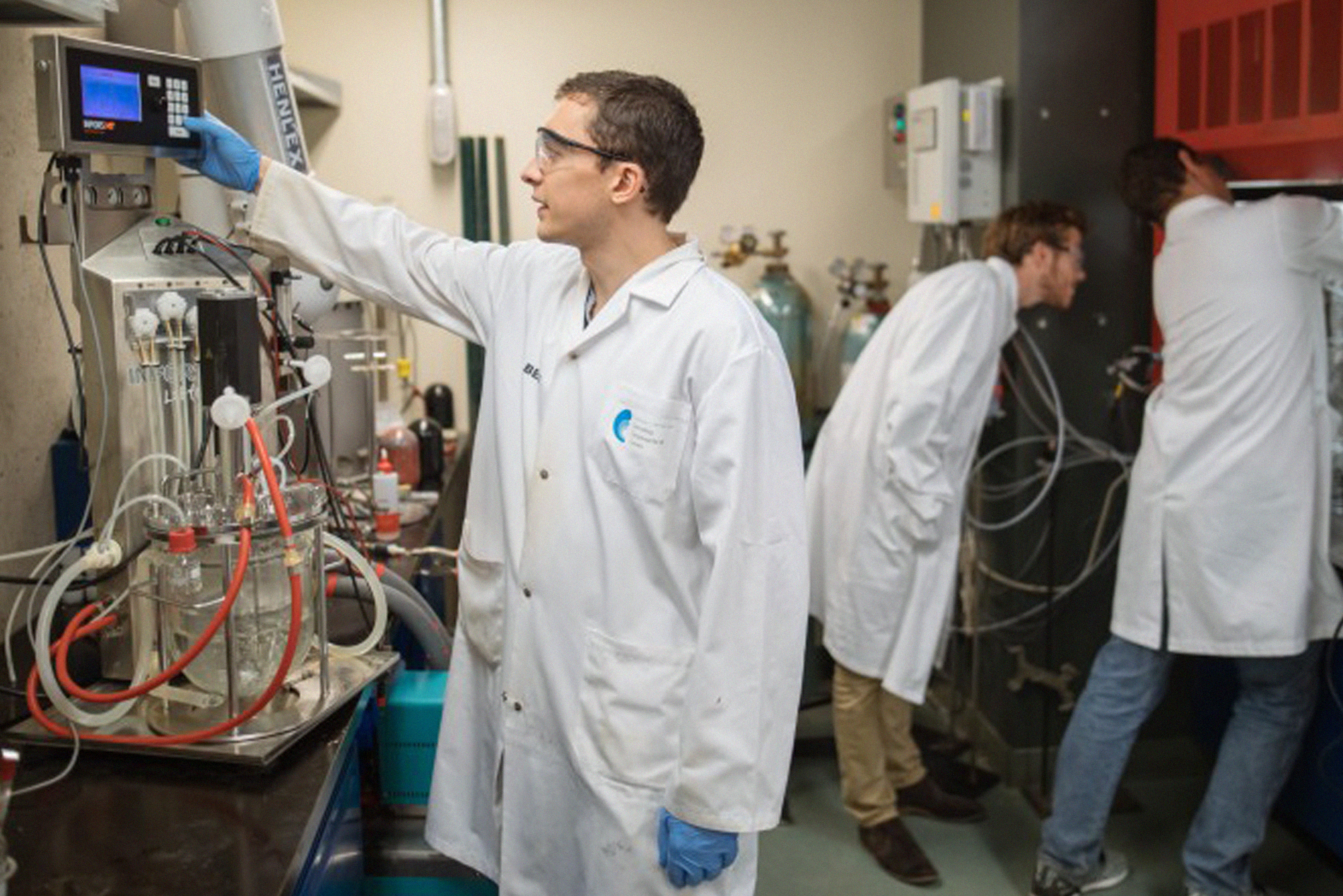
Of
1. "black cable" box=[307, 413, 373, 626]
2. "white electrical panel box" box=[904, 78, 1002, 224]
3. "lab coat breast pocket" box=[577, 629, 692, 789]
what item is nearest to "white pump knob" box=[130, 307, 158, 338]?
"black cable" box=[307, 413, 373, 626]

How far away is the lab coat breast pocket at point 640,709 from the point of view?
5.60ft

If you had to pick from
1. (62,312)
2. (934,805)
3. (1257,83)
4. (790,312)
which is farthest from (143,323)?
(790,312)

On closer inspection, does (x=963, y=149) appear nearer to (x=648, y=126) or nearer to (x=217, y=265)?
(x=648, y=126)

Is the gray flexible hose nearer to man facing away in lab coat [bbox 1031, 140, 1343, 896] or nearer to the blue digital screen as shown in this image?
the blue digital screen

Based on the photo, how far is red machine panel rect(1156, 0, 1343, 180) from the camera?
253 centimetres

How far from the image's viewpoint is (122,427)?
65.6 inches

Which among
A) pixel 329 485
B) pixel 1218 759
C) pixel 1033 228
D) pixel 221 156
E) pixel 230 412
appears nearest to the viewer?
pixel 230 412

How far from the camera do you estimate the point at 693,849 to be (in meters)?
1.64

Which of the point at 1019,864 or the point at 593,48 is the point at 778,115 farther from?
the point at 1019,864

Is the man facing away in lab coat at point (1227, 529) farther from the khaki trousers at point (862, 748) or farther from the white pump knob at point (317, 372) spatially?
the white pump knob at point (317, 372)

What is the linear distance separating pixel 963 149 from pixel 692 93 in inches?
37.3

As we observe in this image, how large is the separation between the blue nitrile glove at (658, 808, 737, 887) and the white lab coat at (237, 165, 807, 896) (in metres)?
0.02

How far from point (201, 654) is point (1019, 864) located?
2.02 meters

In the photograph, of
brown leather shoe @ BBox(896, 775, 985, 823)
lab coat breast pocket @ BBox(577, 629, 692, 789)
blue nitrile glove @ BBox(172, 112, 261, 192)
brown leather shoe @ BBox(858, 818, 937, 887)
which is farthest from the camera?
brown leather shoe @ BBox(896, 775, 985, 823)
